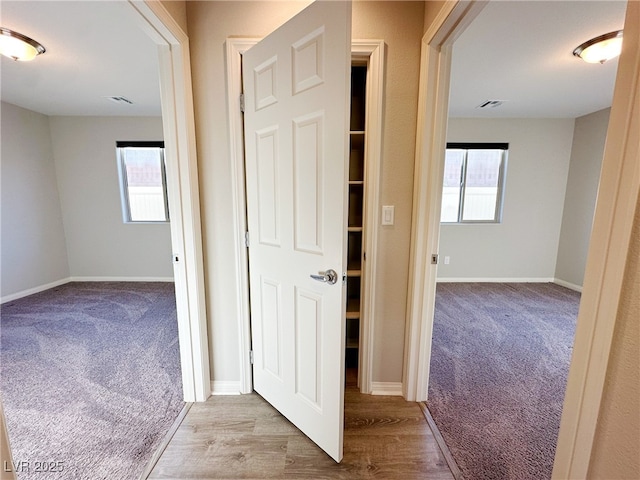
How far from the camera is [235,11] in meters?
1.46

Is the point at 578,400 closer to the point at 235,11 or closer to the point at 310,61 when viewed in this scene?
the point at 310,61

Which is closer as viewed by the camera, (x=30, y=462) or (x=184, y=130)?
(x=30, y=462)

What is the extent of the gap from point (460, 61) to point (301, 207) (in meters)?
2.21

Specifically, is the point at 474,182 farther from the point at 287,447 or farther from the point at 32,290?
the point at 32,290

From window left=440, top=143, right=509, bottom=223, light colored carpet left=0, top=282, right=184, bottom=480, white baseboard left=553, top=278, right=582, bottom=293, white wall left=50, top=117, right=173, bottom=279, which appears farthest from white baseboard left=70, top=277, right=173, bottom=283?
white baseboard left=553, top=278, right=582, bottom=293

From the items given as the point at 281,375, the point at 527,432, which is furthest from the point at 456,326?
the point at 281,375

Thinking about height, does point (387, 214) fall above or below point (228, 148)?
below

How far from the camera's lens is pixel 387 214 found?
1622 mm

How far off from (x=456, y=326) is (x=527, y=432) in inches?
51.3

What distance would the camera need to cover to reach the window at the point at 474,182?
13.1 feet

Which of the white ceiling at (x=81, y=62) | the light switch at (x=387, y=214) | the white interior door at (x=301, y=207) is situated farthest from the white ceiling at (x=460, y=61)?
the light switch at (x=387, y=214)

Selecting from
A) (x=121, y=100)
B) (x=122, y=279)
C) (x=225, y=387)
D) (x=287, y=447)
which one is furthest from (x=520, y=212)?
(x=122, y=279)

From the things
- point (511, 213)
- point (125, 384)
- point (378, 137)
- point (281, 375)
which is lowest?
point (125, 384)

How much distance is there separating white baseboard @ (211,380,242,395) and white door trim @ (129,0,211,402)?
46 millimetres
